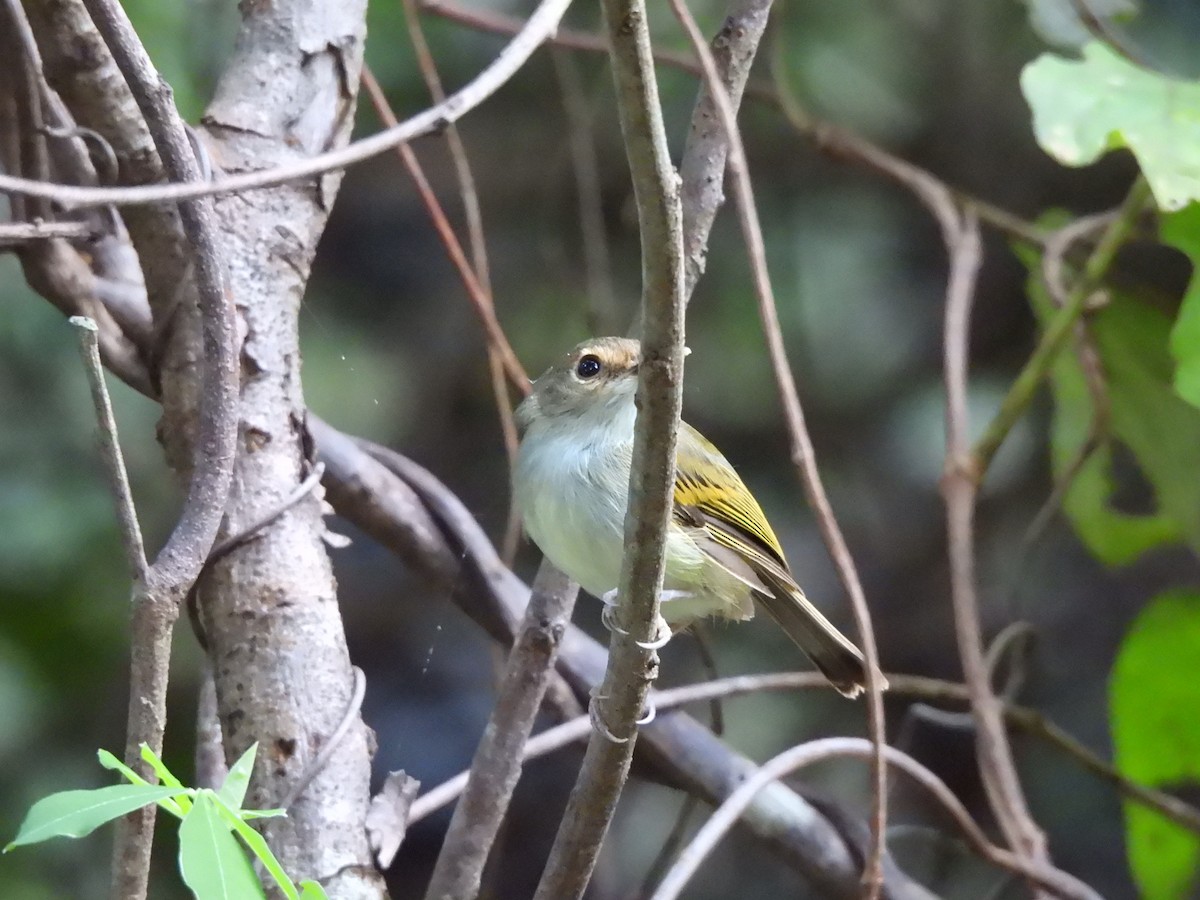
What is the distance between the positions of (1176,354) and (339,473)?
1.30 m

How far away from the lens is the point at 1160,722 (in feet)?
7.82

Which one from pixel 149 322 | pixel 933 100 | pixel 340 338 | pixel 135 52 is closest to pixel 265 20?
pixel 149 322

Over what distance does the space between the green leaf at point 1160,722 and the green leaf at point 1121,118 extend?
0.97 meters

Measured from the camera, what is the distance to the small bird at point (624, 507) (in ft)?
5.82

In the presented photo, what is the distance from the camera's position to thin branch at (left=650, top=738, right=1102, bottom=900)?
1523 mm

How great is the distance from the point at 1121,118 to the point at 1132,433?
0.83m

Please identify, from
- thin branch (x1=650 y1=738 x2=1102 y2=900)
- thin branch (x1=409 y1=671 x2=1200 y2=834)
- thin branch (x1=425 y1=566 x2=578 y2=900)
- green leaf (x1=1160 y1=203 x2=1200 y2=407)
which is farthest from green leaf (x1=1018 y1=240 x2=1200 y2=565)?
thin branch (x1=425 y1=566 x2=578 y2=900)

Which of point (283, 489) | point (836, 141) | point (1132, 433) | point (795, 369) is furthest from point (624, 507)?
point (795, 369)

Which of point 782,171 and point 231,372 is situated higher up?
point 782,171

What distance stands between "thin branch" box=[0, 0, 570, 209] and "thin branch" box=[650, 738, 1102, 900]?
0.93 m

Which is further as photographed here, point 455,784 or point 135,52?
point 455,784

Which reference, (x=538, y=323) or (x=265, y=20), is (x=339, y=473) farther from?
(x=538, y=323)

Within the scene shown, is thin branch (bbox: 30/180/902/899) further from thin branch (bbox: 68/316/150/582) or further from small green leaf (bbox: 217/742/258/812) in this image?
small green leaf (bbox: 217/742/258/812)

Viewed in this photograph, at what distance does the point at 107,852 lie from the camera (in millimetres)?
2676
